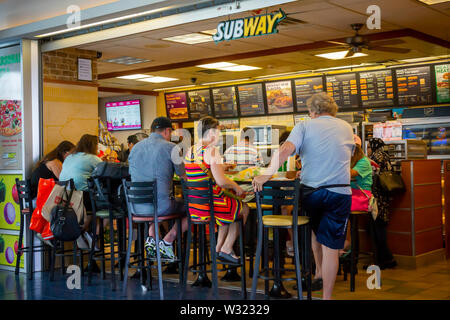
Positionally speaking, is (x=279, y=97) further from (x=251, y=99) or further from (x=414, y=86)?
(x=414, y=86)

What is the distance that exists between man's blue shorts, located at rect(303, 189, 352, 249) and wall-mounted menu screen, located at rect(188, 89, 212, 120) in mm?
6100

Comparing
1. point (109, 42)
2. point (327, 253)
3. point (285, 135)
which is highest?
point (109, 42)

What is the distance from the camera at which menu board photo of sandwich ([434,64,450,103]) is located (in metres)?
7.65

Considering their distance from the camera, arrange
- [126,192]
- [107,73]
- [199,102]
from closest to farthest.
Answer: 1. [126,192]
2. [107,73]
3. [199,102]

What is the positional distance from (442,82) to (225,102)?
3.65 m

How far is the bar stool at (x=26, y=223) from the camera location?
19.3 feet

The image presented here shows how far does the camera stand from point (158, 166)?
5.04 m

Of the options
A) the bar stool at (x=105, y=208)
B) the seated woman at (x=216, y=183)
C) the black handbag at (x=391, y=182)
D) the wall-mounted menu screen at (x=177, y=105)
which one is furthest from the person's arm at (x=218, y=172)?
the wall-mounted menu screen at (x=177, y=105)

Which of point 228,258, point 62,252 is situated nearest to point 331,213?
point 228,258

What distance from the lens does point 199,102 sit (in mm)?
10188

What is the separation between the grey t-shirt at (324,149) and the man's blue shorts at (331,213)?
59 millimetres
